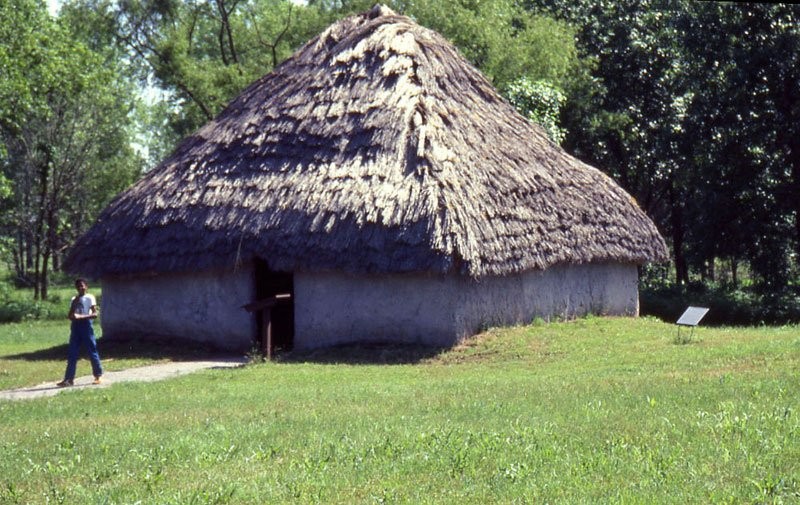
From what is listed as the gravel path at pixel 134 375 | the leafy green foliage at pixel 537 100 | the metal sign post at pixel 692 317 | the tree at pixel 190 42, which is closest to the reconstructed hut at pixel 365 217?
the gravel path at pixel 134 375

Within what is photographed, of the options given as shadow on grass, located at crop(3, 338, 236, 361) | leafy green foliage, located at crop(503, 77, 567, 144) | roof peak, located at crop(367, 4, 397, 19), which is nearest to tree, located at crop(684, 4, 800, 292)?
leafy green foliage, located at crop(503, 77, 567, 144)

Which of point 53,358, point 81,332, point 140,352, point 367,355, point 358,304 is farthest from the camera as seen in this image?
point 140,352

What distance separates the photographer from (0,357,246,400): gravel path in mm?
15405

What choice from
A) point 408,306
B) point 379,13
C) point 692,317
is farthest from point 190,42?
point 692,317

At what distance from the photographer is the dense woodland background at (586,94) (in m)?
29.4

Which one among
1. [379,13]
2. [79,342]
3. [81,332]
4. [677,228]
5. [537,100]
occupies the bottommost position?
[79,342]

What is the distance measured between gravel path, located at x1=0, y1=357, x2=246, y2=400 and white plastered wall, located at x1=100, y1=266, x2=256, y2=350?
98 cm

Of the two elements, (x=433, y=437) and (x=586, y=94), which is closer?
(x=433, y=437)

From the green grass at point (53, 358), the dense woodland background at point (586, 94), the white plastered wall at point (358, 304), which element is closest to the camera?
the green grass at point (53, 358)

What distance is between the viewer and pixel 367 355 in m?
18.9

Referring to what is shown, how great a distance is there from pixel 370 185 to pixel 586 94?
16.5 meters

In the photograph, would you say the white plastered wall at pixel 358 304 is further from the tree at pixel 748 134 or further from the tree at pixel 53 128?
the tree at pixel 53 128

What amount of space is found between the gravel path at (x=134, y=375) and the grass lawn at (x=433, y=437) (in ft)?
2.70

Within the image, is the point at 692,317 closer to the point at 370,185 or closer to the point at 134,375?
the point at 370,185
